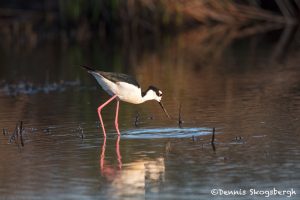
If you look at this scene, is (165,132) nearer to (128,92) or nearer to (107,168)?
(128,92)

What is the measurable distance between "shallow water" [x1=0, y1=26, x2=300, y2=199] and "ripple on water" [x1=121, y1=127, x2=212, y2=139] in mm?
11

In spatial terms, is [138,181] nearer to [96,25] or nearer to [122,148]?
[122,148]

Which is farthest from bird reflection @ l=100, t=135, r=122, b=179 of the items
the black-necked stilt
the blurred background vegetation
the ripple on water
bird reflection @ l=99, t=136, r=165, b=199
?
A: the blurred background vegetation

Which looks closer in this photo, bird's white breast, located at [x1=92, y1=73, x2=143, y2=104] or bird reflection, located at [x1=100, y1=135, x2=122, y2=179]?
bird reflection, located at [x1=100, y1=135, x2=122, y2=179]

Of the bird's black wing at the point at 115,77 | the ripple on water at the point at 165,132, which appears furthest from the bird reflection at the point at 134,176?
the bird's black wing at the point at 115,77

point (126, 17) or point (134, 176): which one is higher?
point (126, 17)

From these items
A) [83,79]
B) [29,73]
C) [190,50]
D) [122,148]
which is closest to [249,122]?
[122,148]

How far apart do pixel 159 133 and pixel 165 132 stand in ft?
0.28

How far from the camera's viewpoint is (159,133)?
9.34 meters

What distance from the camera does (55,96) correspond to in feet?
42.6

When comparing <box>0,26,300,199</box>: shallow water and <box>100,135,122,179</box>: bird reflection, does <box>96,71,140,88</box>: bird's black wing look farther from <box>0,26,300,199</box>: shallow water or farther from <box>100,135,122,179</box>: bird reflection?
<box>100,135,122,179</box>: bird reflection

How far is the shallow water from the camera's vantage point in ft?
23.1

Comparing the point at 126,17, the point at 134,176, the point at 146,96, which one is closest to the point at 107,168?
the point at 134,176

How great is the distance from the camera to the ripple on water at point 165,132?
916cm
